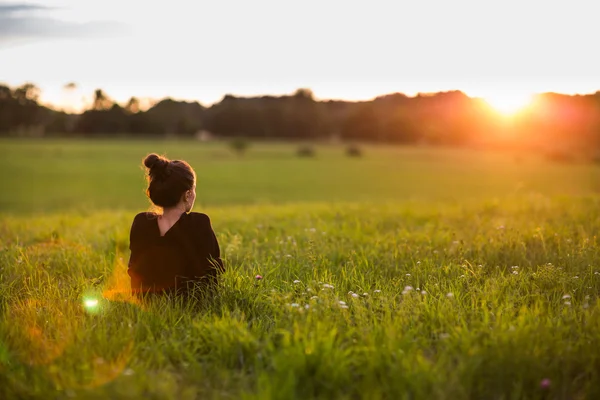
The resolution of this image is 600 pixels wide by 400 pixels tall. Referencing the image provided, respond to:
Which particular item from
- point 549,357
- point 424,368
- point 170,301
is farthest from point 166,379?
point 549,357

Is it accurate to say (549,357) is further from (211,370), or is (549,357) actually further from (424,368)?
(211,370)

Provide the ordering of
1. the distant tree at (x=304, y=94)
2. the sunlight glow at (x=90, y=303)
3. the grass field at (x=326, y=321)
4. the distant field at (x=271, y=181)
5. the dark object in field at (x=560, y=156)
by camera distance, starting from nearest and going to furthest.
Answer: the grass field at (x=326, y=321)
the sunlight glow at (x=90, y=303)
the distant field at (x=271, y=181)
the dark object in field at (x=560, y=156)
the distant tree at (x=304, y=94)

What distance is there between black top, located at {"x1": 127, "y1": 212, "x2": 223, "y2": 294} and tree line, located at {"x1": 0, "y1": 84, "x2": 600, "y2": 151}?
2750 inches

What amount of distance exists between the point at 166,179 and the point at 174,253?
0.66 metres

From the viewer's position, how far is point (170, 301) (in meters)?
3.74

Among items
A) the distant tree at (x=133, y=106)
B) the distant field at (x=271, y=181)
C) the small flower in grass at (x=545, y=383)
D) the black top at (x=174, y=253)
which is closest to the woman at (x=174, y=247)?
the black top at (x=174, y=253)

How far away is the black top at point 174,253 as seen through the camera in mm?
4020

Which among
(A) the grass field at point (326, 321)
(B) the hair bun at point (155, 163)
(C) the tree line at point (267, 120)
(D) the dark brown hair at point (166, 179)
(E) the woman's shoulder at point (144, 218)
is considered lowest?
(A) the grass field at point (326, 321)

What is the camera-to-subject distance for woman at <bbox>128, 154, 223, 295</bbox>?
13.1 feet

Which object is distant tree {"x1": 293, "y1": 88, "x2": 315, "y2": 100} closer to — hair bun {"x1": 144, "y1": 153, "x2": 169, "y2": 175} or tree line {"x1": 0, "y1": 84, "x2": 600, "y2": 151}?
tree line {"x1": 0, "y1": 84, "x2": 600, "y2": 151}

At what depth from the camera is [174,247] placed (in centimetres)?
404

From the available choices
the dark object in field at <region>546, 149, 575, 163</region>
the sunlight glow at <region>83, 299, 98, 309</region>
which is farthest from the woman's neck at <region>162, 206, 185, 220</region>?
the dark object in field at <region>546, 149, 575, 163</region>

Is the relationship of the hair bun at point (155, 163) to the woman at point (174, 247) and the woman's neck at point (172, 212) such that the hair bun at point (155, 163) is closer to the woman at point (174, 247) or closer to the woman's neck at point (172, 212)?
the woman at point (174, 247)

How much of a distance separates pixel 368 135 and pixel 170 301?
102854 millimetres
